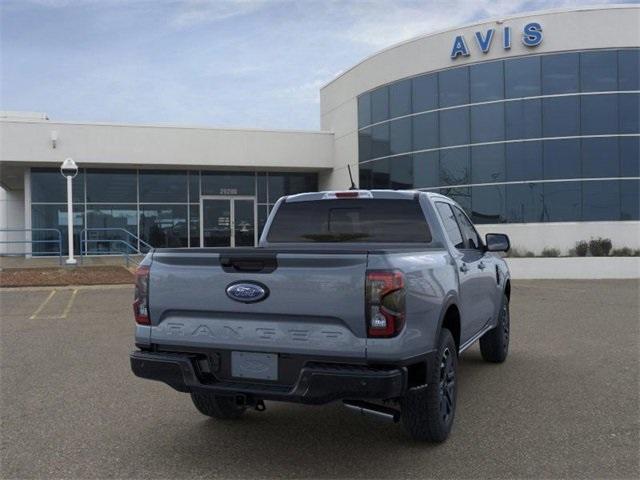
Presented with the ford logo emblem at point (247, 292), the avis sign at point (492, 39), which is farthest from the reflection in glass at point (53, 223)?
the ford logo emblem at point (247, 292)

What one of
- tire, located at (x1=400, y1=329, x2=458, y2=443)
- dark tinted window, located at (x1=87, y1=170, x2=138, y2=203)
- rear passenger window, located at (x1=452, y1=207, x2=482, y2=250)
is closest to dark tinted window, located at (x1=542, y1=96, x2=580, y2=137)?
dark tinted window, located at (x1=87, y1=170, x2=138, y2=203)

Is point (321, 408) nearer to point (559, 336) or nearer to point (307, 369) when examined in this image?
point (307, 369)

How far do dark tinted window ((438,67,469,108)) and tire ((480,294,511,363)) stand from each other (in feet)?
53.9

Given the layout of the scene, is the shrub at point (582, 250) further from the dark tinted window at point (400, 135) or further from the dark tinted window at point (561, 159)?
the dark tinted window at point (400, 135)

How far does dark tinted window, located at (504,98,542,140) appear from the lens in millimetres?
21375

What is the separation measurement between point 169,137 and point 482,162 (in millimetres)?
11956

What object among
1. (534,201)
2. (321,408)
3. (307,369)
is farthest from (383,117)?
(307,369)

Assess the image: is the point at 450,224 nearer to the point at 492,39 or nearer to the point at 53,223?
the point at 492,39

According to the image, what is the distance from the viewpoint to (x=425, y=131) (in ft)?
76.8

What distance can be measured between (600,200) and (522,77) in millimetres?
4870

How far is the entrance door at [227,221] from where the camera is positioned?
26781 millimetres

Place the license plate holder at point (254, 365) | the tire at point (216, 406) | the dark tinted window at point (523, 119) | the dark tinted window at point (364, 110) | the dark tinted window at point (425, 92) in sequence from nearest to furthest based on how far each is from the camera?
the license plate holder at point (254, 365) → the tire at point (216, 406) → the dark tinted window at point (523, 119) → the dark tinted window at point (425, 92) → the dark tinted window at point (364, 110)

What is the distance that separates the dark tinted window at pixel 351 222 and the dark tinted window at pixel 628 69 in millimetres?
18490

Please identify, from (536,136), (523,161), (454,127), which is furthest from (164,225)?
(536,136)
